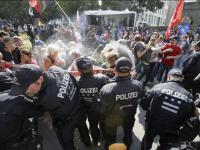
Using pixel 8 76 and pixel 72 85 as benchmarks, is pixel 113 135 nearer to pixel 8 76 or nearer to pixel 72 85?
pixel 72 85

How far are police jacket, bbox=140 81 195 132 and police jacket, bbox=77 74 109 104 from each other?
2.98 ft

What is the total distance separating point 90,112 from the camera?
14.4 feet

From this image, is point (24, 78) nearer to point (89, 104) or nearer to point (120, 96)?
point (120, 96)

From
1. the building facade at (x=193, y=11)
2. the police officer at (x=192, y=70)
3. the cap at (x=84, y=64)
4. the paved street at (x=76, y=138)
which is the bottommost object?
the building facade at (x=193, y=11)

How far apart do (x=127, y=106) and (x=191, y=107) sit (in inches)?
35.4

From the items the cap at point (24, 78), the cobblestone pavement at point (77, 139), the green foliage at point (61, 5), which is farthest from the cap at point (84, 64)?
the green foliage at point (61, 5)

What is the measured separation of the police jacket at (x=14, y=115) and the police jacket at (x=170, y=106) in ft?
5.26

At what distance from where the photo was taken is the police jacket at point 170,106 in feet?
11.2

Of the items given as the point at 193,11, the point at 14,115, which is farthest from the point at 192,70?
the point at 193,11

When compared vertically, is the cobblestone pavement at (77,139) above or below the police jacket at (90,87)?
below

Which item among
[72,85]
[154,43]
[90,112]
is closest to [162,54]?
[154,43]

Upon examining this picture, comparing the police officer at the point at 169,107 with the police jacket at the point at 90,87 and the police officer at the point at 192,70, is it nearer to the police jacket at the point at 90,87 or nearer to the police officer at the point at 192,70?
the police jacket at the point at 90,87

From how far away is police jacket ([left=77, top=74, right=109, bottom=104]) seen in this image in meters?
4.09

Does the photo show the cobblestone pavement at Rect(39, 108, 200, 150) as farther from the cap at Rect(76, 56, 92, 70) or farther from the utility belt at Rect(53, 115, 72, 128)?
the cap at Rect(76, 56, 92, 70)
